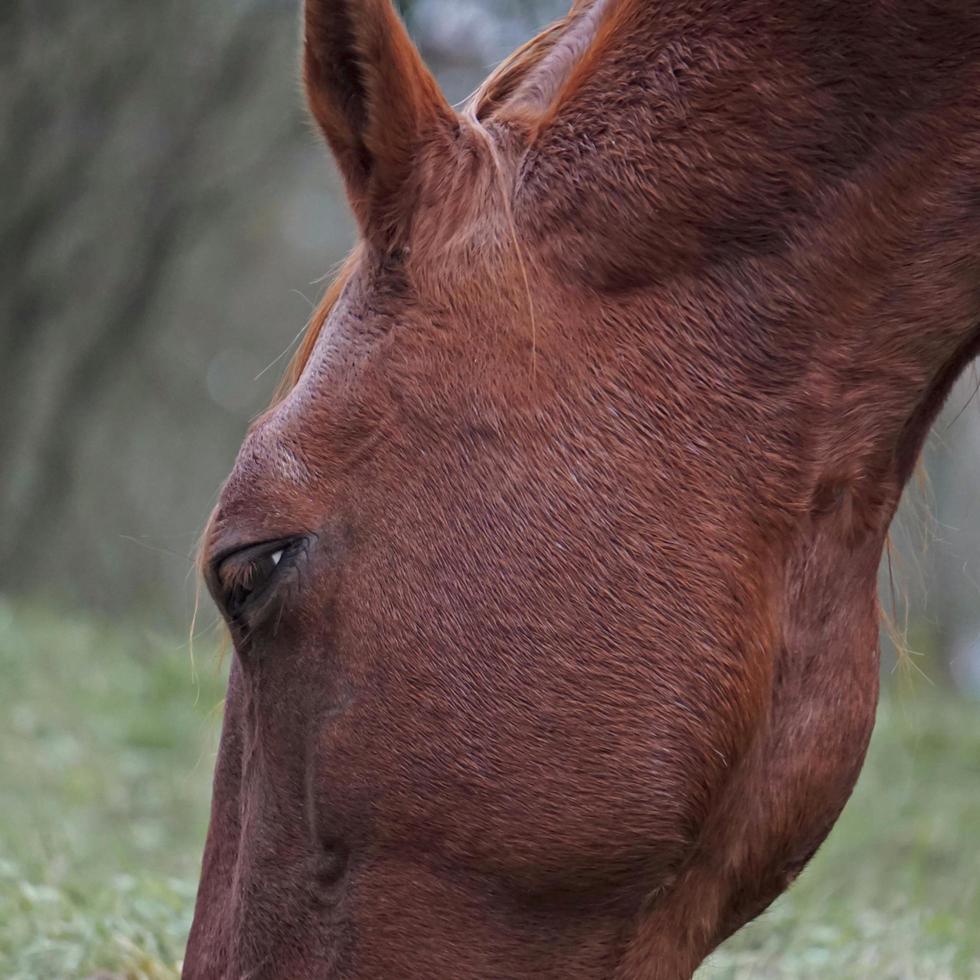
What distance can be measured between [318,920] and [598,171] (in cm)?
103

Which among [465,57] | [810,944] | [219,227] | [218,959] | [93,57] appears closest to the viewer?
[218,959]

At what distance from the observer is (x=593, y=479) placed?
5.81 feet

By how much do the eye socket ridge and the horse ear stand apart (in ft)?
1.40

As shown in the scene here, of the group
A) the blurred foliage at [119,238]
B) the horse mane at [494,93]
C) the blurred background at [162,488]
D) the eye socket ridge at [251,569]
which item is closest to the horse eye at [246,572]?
the eye socket ridge at [251,569]

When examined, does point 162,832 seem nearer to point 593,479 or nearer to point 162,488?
point 593,479

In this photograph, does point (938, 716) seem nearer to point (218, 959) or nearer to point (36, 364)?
point (218, 959)

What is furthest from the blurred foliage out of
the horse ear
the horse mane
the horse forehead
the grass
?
the horse forehead

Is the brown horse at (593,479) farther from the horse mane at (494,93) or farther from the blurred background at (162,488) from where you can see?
the blurred background at (162,488)

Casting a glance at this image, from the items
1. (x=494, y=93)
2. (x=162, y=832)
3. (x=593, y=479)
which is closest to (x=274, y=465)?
(x=593, y=479)

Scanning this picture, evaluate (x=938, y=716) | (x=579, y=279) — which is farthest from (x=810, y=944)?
(x=938, y=716)

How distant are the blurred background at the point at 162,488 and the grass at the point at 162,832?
1cm

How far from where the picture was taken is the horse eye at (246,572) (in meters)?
1.82

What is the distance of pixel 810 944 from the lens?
344 centimetres

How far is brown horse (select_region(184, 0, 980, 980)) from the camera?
1.74 meters
